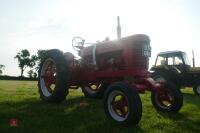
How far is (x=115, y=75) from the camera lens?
692cm

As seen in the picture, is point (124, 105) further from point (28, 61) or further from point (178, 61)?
point (28, 61)

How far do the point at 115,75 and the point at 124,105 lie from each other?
142cm

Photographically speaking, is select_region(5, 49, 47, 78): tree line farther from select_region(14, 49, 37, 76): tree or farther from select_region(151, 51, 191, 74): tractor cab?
select_region(151, 51, 191, 74): tractor cab

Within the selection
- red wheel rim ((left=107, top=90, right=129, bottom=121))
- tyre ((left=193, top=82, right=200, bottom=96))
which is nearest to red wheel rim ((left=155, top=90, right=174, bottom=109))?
red wheel rim ((left=107, top=90, right=129, bottom=121))

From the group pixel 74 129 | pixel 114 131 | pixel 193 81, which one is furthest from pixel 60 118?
pixel 193 81

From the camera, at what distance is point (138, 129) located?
499 cm

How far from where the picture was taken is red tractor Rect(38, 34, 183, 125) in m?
5.61

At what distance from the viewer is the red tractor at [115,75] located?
221 inches

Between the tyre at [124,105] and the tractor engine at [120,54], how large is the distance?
115 cm

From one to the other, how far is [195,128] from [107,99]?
5.59ft

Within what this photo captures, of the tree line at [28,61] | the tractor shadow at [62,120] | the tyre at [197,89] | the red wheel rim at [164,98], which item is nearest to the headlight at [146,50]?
the red wheel rim at [164,98]

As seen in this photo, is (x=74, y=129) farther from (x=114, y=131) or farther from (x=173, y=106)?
(x=173, y=106)

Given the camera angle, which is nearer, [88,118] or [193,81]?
[88,118]

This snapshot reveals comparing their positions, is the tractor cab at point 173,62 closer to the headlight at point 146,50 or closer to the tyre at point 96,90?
the tyre at point 96,90
